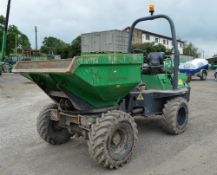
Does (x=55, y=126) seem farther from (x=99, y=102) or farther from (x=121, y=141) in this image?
(x=121, y=141)

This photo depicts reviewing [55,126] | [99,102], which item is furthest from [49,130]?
[99,102]

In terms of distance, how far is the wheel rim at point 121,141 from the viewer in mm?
4203

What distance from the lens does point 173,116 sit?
18.1 ft

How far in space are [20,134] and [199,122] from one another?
396 cm

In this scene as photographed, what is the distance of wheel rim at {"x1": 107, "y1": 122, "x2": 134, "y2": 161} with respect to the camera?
4.20 m

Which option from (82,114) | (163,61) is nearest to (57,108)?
(82,114)

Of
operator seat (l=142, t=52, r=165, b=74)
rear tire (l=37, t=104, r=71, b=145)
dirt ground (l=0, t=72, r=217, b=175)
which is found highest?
operator seat (l=142, t=52, r=165, b=74)

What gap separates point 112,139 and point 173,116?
5.61 feet

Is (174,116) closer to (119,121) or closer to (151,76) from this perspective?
(151,76)

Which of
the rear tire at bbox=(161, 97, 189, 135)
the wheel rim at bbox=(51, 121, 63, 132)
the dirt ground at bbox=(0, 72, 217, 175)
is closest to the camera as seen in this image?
the dirt ground at bbox=(0, 72, 217, 175)

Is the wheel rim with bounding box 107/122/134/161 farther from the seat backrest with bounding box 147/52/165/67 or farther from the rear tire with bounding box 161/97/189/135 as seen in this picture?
the seat backrest with bounding box 147/52/165/67

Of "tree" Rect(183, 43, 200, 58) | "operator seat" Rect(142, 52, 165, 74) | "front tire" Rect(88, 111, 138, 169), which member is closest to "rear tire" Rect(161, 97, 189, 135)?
"operator seat" Rect(142, 52, 165, 74)

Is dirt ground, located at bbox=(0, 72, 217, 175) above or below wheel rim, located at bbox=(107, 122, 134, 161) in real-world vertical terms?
below

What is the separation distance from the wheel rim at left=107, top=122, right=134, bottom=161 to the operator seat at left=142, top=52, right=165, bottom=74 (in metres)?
1.84
